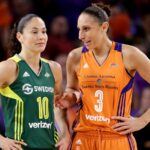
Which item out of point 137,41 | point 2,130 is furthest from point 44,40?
point 137,41

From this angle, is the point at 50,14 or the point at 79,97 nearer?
the point at 79,97

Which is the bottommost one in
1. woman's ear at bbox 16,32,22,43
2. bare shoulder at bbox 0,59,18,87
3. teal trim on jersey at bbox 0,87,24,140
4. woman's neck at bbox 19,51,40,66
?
teal trim on jersey at bbox 0,87,24,140

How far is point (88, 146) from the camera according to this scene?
6.04 m

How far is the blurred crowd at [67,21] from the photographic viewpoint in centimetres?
1016

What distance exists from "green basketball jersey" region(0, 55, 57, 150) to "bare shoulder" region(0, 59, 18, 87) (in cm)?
5

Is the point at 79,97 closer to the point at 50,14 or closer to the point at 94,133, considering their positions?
the point at 94,133

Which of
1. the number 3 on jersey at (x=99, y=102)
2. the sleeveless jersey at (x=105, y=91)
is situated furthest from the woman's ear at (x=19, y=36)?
the number 3 on jersey at (x=99, y=102)

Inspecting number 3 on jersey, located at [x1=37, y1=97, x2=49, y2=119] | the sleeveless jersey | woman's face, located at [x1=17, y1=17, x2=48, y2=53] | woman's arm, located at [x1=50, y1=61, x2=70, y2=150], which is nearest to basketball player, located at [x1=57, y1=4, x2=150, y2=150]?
the sleeveless jersey

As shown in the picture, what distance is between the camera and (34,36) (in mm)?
5906

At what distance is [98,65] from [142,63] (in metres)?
0.42

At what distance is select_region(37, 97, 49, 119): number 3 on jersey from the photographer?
5816 mm

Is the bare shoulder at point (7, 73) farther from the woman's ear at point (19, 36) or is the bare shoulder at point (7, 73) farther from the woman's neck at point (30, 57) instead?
the woman's ear at point (19, 36)

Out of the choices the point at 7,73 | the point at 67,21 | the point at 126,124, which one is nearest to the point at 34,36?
the point at 7,73

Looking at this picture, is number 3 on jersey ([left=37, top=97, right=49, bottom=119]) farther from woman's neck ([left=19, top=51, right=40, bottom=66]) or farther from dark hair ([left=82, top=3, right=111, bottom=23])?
dark hair ([left=82, top=3, right=111, bottom=23])
